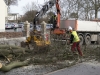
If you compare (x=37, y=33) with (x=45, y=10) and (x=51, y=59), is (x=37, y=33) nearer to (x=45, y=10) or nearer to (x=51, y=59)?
(x=45, y=10)

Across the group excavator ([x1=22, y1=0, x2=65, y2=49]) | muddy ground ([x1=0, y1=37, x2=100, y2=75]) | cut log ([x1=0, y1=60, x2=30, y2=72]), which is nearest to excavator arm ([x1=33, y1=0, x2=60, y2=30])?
excavator ([x1=22, y1=0, x2=65, y2=49])

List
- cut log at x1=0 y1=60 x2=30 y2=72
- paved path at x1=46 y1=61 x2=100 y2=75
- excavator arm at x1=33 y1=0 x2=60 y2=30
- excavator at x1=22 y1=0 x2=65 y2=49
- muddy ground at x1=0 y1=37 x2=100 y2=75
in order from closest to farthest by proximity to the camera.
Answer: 1. cut log at x1=0 y1=60 x2=30 y2=72
2. paved path at x1=46 y1=61 x2=100 y2=75
3. muddy ground at x1=0 y1=37 x2=100 y2=75
4. excavator at x1=22 y1=0 x2=65 y2=49
5. excavator arm at x1=33 y1=0 x2=60 y2=30

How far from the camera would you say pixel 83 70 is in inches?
396

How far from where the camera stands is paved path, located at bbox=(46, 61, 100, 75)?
955cm

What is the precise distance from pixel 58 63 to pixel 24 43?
5.19m

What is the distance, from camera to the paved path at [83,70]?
31.3 ft

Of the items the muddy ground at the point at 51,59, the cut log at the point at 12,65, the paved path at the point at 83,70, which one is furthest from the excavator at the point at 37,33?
the paved path at the point at 83,70

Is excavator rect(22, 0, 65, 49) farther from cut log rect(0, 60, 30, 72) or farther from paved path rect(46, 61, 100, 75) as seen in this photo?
paved path rect(46, 61, 100, 75)

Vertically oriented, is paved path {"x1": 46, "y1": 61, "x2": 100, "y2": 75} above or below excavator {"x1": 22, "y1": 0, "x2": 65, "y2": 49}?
below

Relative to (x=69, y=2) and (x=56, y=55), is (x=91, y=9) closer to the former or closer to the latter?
(x=69, y=2)

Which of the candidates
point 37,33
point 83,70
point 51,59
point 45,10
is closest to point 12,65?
point 51,59

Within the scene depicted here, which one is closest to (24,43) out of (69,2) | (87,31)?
→ (87,31)

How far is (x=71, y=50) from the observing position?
13.2 m

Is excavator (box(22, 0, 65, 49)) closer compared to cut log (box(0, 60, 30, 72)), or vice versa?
cut log (box(0, 60, 30, 72))
